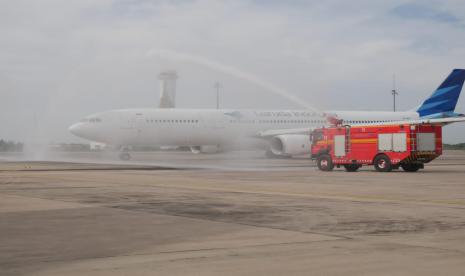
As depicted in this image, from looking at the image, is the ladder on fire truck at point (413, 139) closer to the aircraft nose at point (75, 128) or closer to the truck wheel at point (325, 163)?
the truck wheel at point (325, 163)

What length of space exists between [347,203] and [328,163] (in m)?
19.5

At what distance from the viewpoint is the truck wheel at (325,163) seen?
34.8 meters

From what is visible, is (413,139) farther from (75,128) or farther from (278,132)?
(75,128)

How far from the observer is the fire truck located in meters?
31.5

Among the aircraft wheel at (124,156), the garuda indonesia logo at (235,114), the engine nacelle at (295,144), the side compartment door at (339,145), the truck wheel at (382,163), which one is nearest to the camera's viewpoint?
the truck wheel at (382,163)

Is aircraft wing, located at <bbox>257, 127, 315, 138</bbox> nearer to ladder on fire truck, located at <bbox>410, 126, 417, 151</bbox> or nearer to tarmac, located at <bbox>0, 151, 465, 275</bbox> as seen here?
ladder on fire truck, located at <bbox>410, 126, 417, 151</bbox>

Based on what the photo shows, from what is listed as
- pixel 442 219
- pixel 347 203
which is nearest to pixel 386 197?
pixel 347 203

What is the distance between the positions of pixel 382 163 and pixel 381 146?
86 centimetres

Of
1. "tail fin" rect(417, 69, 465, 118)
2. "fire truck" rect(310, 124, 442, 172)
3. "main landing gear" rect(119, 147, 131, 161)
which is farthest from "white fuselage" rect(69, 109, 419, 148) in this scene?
"fire truck" rect(310, 124, 442, 172)

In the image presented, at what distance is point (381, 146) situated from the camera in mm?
32562

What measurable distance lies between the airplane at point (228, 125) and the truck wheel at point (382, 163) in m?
15.9

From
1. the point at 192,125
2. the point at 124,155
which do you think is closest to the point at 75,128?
the point at 124,155

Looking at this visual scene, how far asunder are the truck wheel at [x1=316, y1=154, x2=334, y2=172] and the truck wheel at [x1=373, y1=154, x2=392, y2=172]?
282 cm

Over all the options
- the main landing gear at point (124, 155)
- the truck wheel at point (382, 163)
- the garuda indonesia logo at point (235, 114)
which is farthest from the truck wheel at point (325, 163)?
the garuda indonesia logo at point (235, 114)
